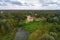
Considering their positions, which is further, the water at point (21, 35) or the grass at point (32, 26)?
the grass at point (32, 26)

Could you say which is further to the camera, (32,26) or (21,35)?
(32,26)

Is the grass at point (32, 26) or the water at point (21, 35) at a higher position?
the grass at point (32, 26)

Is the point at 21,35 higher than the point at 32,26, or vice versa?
the point at 32,26

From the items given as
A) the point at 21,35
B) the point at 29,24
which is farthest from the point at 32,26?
the point at 21,35

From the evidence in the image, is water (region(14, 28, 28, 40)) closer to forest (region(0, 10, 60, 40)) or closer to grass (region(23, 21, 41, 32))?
forest (region(0, 10, 60, 40))

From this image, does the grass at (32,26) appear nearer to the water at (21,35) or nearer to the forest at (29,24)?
the forest at (29,24)

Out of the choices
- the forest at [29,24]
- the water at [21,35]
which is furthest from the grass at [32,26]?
the water at [21,35]

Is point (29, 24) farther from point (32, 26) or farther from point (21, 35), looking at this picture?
point (21, 35)

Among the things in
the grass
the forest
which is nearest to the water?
the forest
